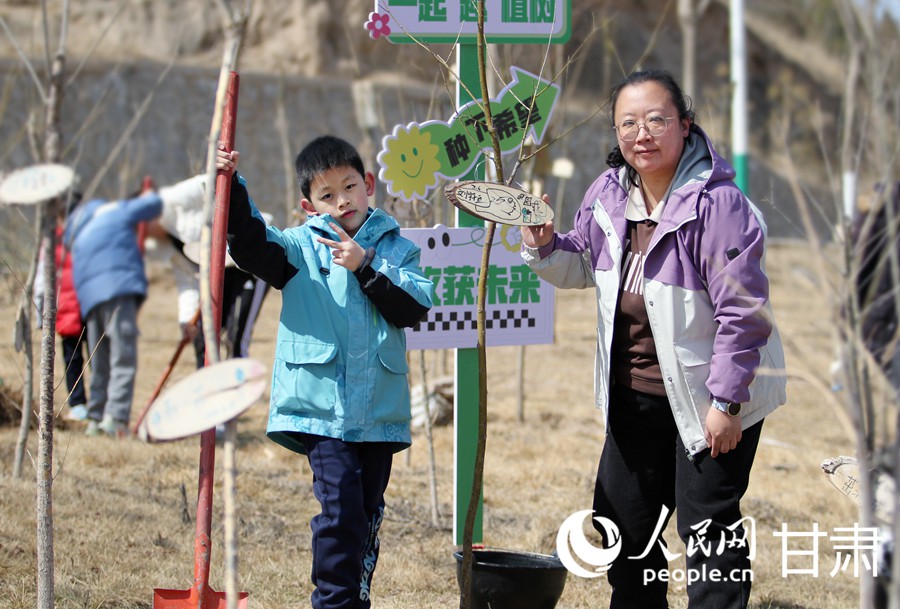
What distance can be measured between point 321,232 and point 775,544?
103 inches

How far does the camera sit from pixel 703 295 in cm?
276

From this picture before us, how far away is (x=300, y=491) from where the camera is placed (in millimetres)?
5145

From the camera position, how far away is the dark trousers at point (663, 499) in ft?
9.11

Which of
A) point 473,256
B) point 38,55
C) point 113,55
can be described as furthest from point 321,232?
point 113,55

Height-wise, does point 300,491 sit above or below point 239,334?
below

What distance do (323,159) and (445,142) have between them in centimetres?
94

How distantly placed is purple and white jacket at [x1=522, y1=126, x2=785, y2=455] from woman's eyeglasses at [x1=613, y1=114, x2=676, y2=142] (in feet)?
0.36

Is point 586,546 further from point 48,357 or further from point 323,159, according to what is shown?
point 48,357

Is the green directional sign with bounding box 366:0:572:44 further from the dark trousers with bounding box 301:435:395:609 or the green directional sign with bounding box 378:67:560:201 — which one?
the dark trousers with bounding box 301:435:395:609

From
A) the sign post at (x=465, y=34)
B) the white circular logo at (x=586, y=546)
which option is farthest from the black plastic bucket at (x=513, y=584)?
the sign post at (x=465, y=34)

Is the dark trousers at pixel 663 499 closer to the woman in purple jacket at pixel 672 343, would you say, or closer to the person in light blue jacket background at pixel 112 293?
the woman in purple jacket at pixel 672 343

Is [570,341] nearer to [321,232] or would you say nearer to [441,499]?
[441,499]

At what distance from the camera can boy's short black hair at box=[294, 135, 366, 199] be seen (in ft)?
9.59

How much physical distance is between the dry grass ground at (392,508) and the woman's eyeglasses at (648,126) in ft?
1.64
